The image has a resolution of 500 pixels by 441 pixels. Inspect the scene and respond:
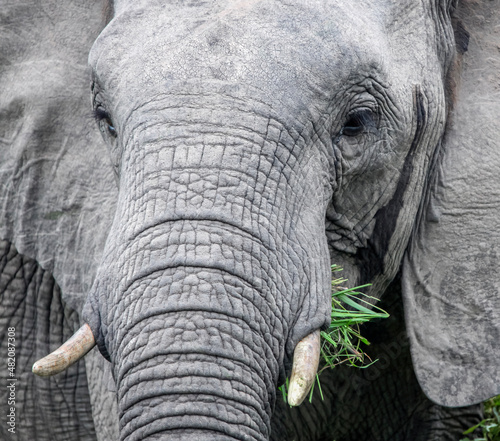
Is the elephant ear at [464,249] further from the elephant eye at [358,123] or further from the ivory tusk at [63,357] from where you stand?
the ivory tusk at [63,357]

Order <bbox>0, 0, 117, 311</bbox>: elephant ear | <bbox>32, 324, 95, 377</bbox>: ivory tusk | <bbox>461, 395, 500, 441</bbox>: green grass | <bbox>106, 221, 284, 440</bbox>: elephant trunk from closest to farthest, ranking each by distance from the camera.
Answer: <bbox>106, 221, 284, 440</bbox>: elephant trunk
<bbox>32, 324, 95, 377</bbox>: ivory tusk
<bbox>0, 0, 117, 311</bbox>: elephant ear
<bbox>461, 395, 500, 441</bbox>: green grass

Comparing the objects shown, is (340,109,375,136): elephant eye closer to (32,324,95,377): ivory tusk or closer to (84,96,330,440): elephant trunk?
(84,96,330,440): elephant trunk

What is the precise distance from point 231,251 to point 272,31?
20.3 inches

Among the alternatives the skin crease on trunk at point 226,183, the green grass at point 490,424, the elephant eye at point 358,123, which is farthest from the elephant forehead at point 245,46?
the green grass at point 490,424

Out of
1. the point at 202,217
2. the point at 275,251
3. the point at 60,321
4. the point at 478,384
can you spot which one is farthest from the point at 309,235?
the point at 60,321

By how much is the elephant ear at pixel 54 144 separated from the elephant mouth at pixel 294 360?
643 millimetres

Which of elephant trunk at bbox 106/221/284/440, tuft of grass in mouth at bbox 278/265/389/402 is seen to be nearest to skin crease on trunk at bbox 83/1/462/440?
elephant trunk at bbox 106/221/284/440

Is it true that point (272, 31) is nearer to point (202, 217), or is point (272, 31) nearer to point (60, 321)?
point (202, 217)

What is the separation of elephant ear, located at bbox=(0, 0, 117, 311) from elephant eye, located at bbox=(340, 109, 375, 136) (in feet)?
2.36

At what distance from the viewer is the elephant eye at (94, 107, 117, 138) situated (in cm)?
234

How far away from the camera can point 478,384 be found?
2.53 m

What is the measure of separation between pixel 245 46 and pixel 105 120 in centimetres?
49

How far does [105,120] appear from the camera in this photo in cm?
→ 238

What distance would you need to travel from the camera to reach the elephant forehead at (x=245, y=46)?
2049mm
